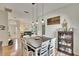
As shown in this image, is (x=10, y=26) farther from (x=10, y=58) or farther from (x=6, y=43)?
(x=10, y=58)

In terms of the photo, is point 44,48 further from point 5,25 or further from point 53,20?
point 5,25

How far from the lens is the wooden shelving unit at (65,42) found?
2135 millimetres

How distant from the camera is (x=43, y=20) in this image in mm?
2217

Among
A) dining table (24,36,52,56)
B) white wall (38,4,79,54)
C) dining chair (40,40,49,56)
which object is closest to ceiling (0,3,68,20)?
white wall (38,4,79,54)

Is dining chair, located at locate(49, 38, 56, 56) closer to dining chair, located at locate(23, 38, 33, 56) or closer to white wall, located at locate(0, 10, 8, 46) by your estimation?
dining chair, located at locate(23, 38, 33, 56)

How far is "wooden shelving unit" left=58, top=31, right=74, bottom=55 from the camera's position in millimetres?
2135

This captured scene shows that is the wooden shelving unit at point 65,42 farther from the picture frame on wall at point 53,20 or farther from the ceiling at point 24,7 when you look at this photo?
the ceiling at point 24,7

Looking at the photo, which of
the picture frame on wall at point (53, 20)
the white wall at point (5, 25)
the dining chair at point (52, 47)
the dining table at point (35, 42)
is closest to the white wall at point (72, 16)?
the picture frame on wall at point (53, 20)

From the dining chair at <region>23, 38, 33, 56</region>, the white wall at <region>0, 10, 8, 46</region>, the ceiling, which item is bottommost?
the dining chair at <region>23, 38, 33, 56</region>

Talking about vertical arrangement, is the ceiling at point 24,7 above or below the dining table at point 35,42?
above

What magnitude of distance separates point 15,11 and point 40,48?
0.79 metres

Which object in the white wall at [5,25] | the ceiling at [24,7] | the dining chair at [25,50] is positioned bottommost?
the dining chair at [25,50]

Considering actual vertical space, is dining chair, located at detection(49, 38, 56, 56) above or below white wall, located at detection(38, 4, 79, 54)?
below

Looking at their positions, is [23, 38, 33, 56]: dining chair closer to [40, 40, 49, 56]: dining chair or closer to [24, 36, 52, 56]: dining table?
[24, 36, 52, 56]: dining table
